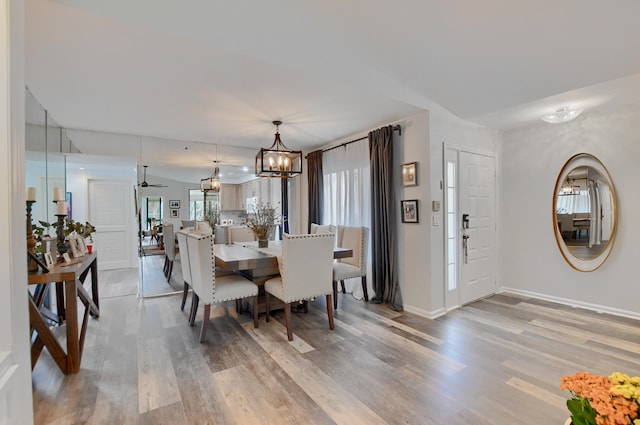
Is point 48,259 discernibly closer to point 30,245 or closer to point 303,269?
point 30,245

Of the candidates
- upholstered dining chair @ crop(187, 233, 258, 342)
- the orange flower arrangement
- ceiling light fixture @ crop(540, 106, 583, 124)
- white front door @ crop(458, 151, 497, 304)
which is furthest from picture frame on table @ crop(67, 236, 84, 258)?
ceiling light fixture @ crop(540, 106, 583, 124)

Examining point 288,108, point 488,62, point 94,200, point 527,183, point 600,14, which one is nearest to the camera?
point 600,14

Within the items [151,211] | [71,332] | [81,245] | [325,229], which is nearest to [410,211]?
[325,229]

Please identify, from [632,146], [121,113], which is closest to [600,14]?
[632,146]

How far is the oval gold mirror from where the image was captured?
351 centimetres

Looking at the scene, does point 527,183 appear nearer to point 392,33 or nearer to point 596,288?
point 596,288

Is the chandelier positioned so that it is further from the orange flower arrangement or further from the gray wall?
the gray wall

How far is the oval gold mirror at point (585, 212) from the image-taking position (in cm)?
351

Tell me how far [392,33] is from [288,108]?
4.30 ft

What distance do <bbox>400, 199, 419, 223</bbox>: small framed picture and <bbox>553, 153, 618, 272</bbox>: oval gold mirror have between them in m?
1.98

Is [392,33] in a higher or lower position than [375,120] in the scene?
higher

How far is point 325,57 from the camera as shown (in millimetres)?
2537

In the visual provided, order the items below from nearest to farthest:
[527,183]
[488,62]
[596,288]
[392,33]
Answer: [392,33]
[488,62]
[596,288]
[527,183]

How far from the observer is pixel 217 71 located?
2459mm
